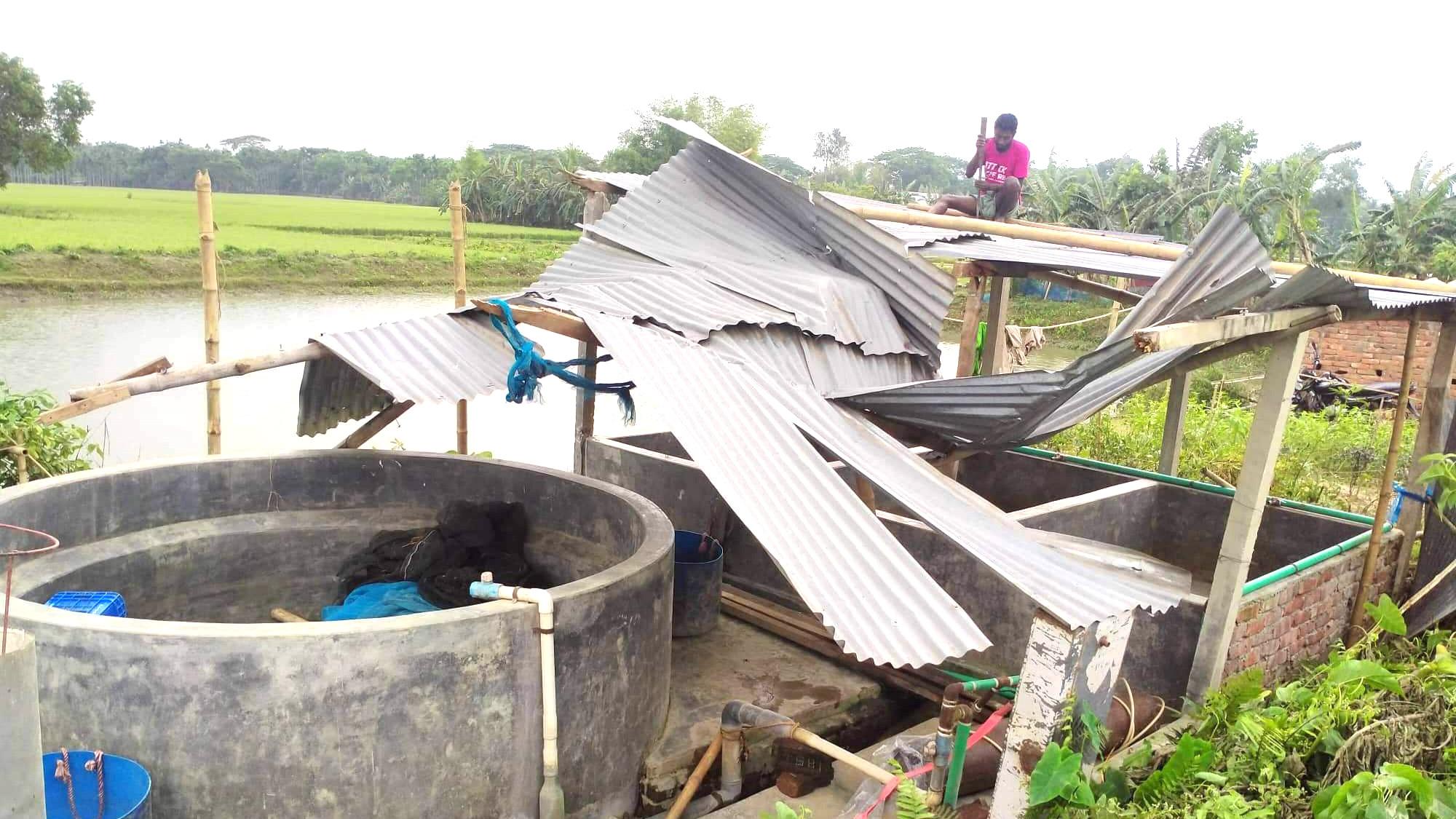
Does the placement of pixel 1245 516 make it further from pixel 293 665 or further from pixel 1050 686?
pixel 293 665

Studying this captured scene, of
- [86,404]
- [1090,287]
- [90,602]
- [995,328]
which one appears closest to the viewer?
[86,404]

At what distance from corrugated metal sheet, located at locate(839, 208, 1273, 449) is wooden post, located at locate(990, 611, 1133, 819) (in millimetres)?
830

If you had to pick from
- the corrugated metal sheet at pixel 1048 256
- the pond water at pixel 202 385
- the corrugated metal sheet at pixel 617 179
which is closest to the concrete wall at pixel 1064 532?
the corrugated metal sheet at pixel 1048 256

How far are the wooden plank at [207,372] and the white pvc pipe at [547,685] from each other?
118cm

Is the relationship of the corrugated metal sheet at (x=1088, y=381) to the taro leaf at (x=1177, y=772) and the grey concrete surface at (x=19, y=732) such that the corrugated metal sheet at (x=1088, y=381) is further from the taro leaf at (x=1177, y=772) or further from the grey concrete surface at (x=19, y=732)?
the grey concrete surface at (x=19, y=732)

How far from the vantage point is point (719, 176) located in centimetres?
551

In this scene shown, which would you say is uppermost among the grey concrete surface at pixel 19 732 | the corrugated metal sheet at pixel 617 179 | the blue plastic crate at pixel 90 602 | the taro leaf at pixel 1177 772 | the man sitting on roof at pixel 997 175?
the man sitting on roof at pixel 997 175

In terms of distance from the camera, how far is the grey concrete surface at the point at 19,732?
2.19m

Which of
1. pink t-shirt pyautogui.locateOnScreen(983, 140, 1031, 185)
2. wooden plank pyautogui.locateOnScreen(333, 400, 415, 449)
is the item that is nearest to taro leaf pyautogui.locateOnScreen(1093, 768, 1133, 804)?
wooden plank pyautogui.locateOnScreen(333, 400, 415, 449)

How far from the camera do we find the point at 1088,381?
3576 millimetres

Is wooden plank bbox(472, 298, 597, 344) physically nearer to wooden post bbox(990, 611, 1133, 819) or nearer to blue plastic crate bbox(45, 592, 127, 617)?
blue plastic crate bbox(45, 592, 127, 617)

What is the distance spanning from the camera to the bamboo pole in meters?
4.94

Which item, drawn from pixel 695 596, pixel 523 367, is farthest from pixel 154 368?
pixel 695 596

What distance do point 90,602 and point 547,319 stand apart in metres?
2.09
